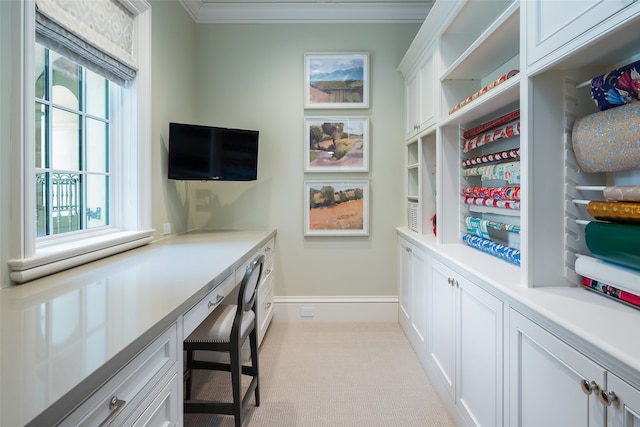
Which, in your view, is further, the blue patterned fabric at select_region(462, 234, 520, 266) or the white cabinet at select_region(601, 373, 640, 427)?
the blue patterned fabric at select_region(462, 234, 520, 266)

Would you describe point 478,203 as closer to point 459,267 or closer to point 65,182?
point 459,267

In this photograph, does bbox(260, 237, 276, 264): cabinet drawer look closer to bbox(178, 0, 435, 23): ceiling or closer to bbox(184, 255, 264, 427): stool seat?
bbox(184, 255, 264, 427): stool seat

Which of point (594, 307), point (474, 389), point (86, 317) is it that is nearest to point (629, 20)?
point (594, 307)

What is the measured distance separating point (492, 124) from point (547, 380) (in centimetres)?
135

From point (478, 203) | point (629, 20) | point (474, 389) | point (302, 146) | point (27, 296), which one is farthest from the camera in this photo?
point (302, 146)

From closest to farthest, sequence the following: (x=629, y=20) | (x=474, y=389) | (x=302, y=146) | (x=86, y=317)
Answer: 1. (x=629, y=20)
2. (x=86, y=317)
3. (x=474, y=389)
4. (x=302, y=146)

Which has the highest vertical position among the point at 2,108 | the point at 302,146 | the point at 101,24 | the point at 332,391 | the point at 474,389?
the point at 101,24

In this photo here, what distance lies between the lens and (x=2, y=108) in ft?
4.29

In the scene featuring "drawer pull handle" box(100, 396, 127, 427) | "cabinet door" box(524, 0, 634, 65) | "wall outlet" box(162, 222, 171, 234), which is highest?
"cabinet door" box(524, 0, 634, 65)

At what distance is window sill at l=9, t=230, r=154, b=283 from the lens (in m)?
1.36

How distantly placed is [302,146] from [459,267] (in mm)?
2041

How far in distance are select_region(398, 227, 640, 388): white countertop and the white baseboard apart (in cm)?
190

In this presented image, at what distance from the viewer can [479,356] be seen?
1527 mm

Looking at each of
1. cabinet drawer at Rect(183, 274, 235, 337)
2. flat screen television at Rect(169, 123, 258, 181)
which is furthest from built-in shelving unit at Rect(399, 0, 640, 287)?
flat screen television at Rect(169, 123, 258, 181)
